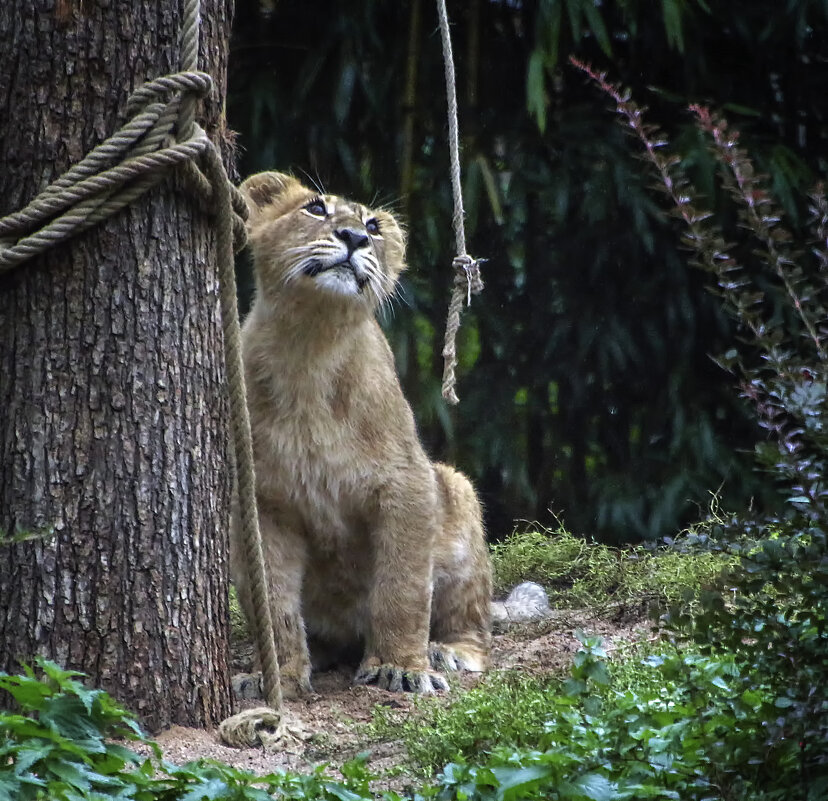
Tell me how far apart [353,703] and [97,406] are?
5.98 ft

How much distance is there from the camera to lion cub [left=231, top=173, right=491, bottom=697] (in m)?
5.38

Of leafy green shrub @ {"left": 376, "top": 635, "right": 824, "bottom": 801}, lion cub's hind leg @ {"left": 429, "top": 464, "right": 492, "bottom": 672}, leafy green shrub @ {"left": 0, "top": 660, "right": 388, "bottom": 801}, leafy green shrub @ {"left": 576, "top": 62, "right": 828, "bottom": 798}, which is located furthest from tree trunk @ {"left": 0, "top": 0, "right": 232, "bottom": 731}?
lion cub's hind leg @ {"left": 429, "top": 464, "right": 492, "bottom": 672}

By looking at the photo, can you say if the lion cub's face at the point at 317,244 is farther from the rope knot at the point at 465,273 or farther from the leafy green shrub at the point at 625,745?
the leafy green shrub at the point at 625,745

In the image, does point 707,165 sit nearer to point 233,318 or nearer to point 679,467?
point 679,467

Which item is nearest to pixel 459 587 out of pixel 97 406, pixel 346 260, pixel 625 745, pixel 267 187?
pixel 346 260

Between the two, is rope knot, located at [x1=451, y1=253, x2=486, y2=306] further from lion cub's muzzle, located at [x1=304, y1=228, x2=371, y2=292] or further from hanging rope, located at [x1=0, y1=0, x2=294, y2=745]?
hanging rope, located at [x1=0, y1=0, x2=294, y2=745]

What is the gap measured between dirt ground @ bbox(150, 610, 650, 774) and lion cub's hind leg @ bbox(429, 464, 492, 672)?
15 cm

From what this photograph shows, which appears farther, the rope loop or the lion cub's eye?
the lion cub's eye

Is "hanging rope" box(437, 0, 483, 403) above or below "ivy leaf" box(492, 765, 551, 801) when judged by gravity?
above

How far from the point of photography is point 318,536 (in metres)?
5.51

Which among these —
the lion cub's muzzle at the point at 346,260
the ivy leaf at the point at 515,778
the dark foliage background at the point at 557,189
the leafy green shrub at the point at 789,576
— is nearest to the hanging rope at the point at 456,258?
the lion cub's muzzle at the point at 346,260

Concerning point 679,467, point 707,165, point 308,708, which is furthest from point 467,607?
point 707,165

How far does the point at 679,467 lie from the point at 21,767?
18.7 ft

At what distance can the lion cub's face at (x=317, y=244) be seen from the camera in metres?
5.44
